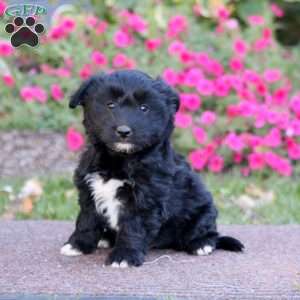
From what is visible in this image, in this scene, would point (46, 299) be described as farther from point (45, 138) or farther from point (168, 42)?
point (168, 42)

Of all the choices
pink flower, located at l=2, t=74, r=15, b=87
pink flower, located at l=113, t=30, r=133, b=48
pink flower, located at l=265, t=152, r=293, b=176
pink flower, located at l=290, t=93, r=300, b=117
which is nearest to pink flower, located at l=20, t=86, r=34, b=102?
pink flower, located at l=2, t=74, r=15, b=87

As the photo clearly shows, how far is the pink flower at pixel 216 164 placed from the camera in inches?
298

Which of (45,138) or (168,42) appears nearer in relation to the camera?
(45,138)

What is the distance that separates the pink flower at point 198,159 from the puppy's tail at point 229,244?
8.91 feet

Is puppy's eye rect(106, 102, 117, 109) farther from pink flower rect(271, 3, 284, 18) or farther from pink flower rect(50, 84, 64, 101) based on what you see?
pink flower rect(271, 3, 284, 18)

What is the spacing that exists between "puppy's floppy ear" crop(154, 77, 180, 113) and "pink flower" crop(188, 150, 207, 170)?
311 centimetres

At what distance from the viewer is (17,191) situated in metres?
7.04

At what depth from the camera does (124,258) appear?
4242 millimetres

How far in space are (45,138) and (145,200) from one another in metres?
3.75

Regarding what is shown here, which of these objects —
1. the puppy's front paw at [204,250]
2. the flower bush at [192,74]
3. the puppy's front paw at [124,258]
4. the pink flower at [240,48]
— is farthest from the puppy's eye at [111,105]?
the pink flower at [240,48]

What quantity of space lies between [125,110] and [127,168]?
0.33 m

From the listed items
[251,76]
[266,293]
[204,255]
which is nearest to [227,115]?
[251,76]

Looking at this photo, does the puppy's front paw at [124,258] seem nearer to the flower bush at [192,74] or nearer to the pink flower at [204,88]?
the flower bush at [192,74]

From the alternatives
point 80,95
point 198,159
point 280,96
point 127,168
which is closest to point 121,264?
point 127,168
